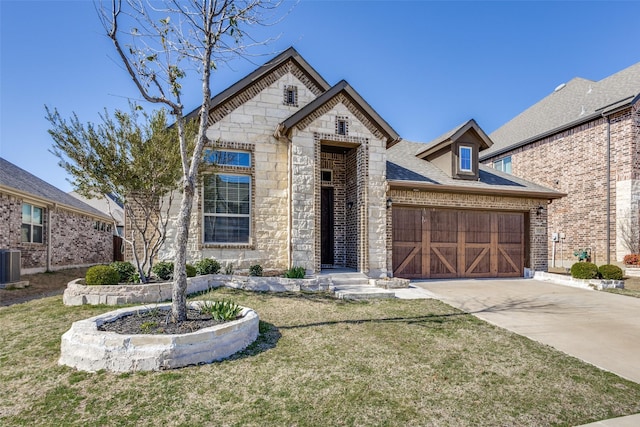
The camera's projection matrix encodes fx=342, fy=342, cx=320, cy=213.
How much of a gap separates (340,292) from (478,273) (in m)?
6.48

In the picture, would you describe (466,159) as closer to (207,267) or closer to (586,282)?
(586,282)

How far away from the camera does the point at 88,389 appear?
3.82m

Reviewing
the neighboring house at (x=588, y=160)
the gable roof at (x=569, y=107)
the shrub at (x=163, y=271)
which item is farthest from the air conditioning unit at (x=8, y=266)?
the gable roof at (x=569, y=107)

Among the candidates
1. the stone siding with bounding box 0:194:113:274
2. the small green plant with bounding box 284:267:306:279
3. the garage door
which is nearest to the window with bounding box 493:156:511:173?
the garage door

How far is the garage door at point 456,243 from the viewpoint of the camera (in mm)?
11617

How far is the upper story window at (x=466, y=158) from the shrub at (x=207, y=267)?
9.32 meters

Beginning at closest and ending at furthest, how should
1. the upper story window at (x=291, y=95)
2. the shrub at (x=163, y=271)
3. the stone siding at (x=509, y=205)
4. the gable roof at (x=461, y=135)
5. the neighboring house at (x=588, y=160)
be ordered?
1. the shrub at (x=163, y=271)
2. the upper story window at (x=291, y=95)
3. the stone siding at (x=509, y=205)
4. the gable roof at (x=461, y=135)
5. the neighboring house at (x=588, y=160)

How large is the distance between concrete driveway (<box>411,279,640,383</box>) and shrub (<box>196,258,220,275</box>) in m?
5.95

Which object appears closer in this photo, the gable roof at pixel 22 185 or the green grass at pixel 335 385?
the green grass at pixel 335 385

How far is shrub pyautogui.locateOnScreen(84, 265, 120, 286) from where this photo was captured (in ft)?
25.2

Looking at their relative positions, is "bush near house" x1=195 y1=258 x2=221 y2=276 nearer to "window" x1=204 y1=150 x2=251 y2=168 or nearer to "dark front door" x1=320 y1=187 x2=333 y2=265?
"window" x1=204 y1=150 x2=251 y2=168

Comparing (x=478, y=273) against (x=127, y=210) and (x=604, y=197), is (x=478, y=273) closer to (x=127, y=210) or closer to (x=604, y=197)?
(x=604, y=197)

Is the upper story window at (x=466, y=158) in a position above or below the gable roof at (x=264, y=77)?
below

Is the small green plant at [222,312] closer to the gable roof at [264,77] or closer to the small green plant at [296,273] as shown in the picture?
the small green plant at [296,273]
